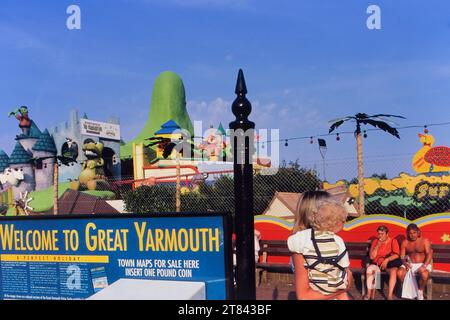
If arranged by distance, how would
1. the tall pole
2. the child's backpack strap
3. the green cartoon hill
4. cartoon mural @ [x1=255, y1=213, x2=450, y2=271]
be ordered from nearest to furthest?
1. the tall pole
2. the child's backpack strap
3. cartoon mural @ [x1=255, y1=213, x2=450, y2=271]
4. the green cartoon hill

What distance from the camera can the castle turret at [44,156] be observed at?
28267 mm

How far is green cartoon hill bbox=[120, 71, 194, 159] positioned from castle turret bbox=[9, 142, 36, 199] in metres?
13.4

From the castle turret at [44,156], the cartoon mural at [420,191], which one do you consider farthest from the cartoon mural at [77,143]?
the cartoon mural at [420,191]

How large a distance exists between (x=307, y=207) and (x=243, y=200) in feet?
2.99

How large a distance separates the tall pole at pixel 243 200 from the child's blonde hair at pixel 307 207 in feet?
2.74

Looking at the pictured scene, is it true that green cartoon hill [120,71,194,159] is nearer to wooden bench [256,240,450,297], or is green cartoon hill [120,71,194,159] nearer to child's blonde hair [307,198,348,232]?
wooden bench [256,240,450,297]

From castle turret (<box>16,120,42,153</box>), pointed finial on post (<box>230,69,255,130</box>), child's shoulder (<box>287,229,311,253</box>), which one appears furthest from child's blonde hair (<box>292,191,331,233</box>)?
castle turret (<box>16,120,42,153</box>)

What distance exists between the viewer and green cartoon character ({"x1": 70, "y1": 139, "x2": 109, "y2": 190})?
95.1 ft

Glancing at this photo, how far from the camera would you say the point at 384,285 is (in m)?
7.38

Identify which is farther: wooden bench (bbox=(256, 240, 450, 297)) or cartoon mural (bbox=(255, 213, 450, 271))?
cartoon mural (bbox=(255, 213, 450, 271))

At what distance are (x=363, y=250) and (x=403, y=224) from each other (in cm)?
76

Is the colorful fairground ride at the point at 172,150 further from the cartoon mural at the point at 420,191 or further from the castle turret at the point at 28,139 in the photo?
the castle turret at the point at 28,139

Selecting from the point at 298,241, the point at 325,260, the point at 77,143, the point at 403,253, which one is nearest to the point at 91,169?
the point at 77,143
